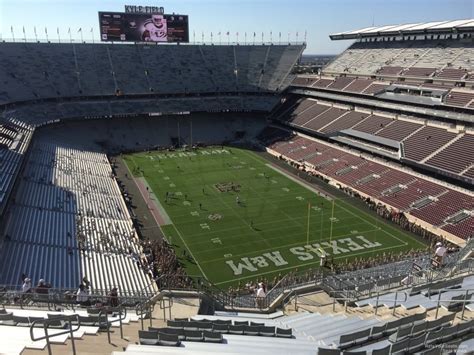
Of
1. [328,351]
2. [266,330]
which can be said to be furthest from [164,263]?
[328,351]

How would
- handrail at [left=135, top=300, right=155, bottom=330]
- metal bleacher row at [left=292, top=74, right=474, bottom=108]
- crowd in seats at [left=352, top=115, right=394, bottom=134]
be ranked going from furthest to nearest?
1. crowd in seats at [left=352, top=115, right=394, bottom=134]
2. metal bleacher row at [left=292, top=74, right=474, bottom=108]
3. handrail at [left=135, top=300, right=155, bottom=330]

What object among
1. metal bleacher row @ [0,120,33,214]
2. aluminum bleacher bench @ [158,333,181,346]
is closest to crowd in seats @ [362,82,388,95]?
metal bleacher row @ [0,120,33,214]

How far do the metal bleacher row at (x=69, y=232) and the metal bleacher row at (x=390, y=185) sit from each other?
63.5ft

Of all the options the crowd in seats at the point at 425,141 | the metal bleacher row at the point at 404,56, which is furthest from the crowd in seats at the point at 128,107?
the crowd in seats at the point at 425,141

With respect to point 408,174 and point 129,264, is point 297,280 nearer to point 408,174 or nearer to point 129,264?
point 129,264

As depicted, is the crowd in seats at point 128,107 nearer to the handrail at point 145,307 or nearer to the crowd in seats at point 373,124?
the crowd in seats at point 373,124

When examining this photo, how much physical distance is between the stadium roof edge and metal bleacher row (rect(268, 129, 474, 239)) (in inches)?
777

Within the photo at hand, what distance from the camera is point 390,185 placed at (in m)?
35.9

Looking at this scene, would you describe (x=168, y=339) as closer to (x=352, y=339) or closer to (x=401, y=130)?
(x=352, y=339)

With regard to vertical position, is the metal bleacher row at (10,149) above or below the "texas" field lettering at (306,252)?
above

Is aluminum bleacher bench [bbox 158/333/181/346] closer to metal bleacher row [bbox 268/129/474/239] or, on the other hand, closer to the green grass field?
the green grass field

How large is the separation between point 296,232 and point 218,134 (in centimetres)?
3235

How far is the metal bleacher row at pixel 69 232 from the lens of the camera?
21453 millimetres

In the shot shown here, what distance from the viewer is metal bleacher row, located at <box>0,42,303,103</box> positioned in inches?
2194
